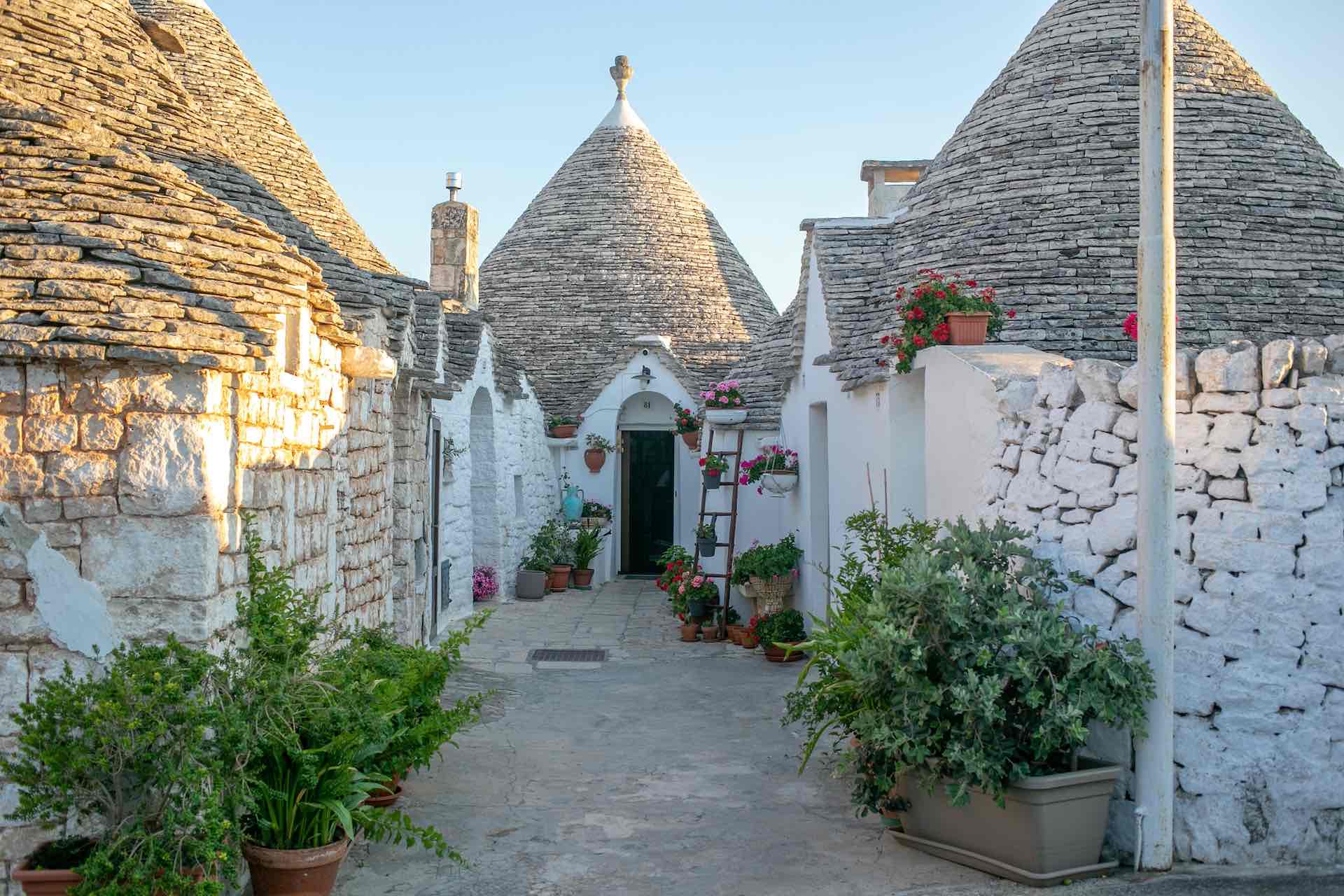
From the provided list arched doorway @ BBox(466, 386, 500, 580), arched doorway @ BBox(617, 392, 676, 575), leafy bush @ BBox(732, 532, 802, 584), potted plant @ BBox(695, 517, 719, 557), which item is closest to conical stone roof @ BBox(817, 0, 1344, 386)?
leafy bush @ BBox(732, 532, 802, 584)

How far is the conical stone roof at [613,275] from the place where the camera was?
767 inches

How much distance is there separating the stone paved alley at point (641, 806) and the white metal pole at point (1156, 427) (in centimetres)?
42

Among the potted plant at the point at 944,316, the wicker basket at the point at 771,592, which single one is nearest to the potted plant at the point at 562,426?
the wicker basket at the point at 771,592

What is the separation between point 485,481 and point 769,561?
183 inches

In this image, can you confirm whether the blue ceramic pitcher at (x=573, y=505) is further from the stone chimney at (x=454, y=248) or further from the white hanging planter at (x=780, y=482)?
the white hanging planter at (x=780, y=482)

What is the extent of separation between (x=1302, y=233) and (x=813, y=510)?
4929 mm

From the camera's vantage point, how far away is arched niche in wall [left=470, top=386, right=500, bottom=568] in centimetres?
1456

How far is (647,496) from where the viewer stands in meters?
19.0

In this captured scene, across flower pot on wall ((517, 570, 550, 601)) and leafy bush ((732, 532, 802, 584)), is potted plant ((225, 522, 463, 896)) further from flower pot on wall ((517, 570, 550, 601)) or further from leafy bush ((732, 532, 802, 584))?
flower pot on wall ((517, 570, 550, 601))

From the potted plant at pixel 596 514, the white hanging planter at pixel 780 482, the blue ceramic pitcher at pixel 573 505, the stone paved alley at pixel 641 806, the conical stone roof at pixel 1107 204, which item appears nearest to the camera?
the stone paved alley at pixel 641 806

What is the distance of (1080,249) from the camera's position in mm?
9633

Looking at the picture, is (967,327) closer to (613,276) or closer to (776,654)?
(776,654)

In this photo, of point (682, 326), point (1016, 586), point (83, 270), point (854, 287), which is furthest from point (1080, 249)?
point (682, 326)

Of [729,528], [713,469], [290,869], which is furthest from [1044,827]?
[713,469]
